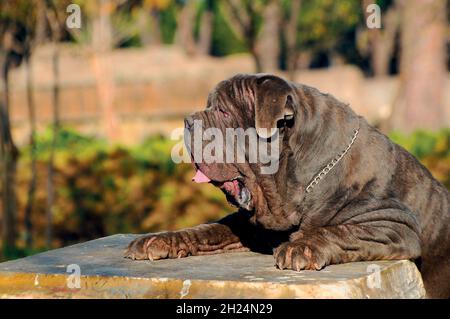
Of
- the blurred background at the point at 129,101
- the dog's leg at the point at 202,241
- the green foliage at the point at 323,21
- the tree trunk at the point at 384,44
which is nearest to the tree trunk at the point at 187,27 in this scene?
the blurred background at the point at 129,101

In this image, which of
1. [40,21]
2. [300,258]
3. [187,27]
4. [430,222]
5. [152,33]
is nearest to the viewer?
[300,258]

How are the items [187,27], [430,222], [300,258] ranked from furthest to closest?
[187,27]
[430,222]
[300,258]

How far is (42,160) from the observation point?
46.1ft

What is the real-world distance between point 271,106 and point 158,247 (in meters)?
1.08

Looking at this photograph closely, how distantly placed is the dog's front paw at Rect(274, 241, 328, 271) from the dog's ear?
60 centimetres

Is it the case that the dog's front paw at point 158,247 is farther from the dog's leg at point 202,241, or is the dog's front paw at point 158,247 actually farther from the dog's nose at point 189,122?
the dog's nose at point 189,122

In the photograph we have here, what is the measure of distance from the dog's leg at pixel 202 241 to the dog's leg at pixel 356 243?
0.59 metres

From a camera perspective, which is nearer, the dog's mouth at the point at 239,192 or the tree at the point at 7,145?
the dog's mouth at the point at 239,192

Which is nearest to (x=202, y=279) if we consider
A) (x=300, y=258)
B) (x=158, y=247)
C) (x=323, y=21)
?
(x=300, y=258)

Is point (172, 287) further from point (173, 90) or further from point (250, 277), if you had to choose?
point (173, 90)

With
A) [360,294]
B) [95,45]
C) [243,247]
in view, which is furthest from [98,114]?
[360,294]

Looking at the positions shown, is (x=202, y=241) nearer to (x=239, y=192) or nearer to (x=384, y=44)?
(x=239, y=192)

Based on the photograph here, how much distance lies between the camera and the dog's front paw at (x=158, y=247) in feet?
18.1

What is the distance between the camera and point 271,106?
16.8 ft
